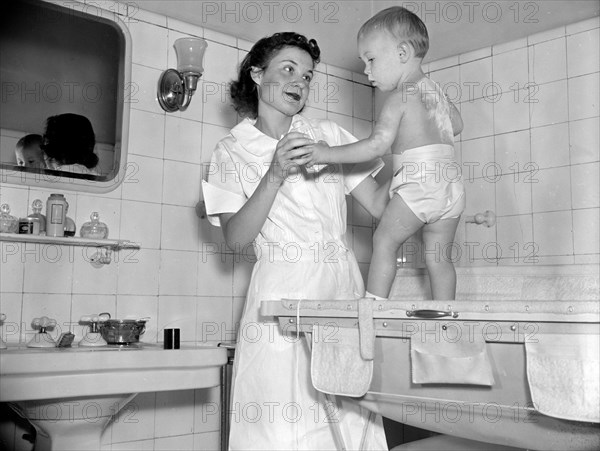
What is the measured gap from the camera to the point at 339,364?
52.7 inches

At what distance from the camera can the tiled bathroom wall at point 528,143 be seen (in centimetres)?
249

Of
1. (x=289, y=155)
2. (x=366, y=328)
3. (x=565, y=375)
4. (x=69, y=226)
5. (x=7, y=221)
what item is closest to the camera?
(x=565, y=375)

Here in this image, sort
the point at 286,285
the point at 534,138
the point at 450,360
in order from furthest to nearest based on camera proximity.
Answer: the point at 534,138 → the point at 286,285 → the point at 450,360

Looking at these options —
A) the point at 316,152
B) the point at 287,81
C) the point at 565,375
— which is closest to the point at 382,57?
the point at 287,81

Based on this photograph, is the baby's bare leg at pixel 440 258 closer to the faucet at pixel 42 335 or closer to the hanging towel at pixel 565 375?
the hanging towel at pixel 565 375

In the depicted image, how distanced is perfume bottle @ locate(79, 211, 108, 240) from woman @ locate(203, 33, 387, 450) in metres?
0.67

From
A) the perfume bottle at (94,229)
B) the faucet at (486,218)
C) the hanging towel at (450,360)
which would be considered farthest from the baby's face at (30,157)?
the faucet at (486,218)

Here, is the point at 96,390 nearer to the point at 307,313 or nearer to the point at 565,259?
the point at 307,313

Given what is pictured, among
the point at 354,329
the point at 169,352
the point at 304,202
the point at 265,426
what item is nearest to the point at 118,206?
the point at 169,352

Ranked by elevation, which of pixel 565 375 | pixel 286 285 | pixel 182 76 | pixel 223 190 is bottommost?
pixel 565 375

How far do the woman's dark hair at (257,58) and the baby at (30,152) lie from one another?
68 centimetres

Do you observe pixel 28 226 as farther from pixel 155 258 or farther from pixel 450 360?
pixel 450 360

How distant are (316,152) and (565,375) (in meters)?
0.68

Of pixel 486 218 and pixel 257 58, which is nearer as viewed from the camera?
pixel 257 58
